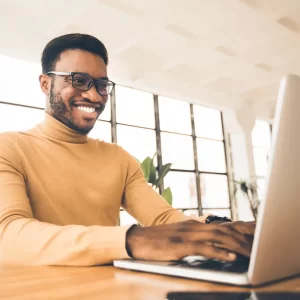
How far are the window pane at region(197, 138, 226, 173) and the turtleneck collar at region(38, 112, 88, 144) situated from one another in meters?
5.80

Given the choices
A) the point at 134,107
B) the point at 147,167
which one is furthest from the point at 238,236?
the point at 134,107

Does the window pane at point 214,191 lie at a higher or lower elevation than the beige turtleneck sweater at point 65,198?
higher

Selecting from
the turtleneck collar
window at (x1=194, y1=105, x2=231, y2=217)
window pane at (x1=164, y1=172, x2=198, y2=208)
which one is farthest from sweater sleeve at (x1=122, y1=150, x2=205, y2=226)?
window at (x1=194, y1=105, x2=231, y2=217)

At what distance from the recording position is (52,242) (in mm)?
716

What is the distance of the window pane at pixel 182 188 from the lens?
6332 mm

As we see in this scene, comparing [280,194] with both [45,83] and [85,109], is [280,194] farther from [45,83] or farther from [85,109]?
[45,83]

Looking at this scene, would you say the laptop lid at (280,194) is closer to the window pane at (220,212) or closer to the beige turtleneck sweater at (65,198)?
the beige turtleneck sweater at (65,198)

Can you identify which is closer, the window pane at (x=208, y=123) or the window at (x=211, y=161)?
the window at (x=211, y=161)

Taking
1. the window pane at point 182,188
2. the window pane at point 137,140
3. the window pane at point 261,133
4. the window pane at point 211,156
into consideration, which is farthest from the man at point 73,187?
the window pane at point 261,133

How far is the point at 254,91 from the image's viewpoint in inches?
285

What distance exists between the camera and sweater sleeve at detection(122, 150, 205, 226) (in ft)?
4.04

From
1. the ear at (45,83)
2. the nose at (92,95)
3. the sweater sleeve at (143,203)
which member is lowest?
the sweater sleeve at (143,203)

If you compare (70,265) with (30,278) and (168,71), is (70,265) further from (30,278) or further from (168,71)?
(168,71)

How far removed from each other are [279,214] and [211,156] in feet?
23.1
